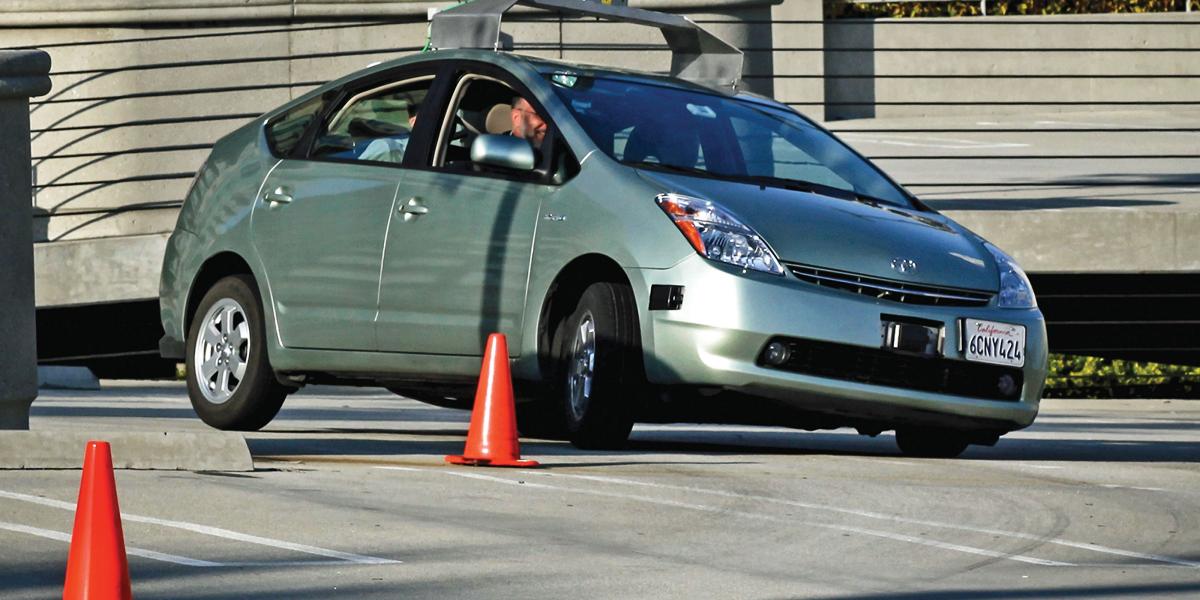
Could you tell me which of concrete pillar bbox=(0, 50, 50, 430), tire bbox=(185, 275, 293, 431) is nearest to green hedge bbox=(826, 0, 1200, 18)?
tire bbox=(185, 275, 293, 431)

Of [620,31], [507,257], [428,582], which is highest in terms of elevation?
[620,31]

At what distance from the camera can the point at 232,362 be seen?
32.2 feet

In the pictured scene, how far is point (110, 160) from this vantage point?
69.0ft

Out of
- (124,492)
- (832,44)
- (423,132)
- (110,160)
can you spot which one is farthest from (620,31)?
(124,492)

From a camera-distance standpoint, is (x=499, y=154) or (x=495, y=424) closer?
(x=495, y=424)

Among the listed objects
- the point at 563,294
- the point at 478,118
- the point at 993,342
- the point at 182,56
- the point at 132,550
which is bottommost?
the point at 132,550

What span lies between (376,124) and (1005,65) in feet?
69.3

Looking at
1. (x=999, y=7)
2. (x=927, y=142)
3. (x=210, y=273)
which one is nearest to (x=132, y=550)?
(x=210, y=273)

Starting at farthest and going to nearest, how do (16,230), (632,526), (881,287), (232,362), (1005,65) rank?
(1005,65), (232,362), (881,287), (16,230), (632,526)

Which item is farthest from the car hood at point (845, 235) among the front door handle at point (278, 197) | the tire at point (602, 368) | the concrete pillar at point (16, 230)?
the concrete pillar at point (16, 230)

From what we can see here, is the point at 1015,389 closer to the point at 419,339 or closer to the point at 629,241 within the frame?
the point at 629,241

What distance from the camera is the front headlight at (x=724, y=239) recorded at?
325 inches

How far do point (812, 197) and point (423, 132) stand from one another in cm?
173

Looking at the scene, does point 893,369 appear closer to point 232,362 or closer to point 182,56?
point 232,362
